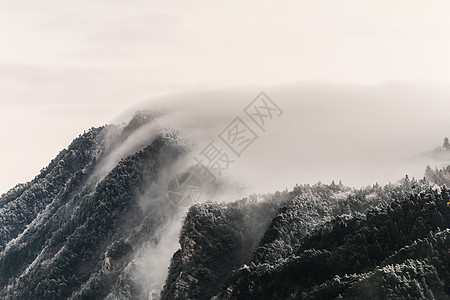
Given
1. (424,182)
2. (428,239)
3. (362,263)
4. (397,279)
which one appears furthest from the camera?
(424,182)

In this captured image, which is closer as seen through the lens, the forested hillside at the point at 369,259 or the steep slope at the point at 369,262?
the steep slope at the point at 369,262

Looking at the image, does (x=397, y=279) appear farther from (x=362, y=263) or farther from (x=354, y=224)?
(x=354, y=224)

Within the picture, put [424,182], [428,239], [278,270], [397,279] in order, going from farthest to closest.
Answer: [424,182] < [278,270] < [428,239] < [397,279]

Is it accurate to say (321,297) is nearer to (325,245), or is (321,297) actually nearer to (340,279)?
(340,279)

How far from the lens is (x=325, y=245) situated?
181625 millimetres

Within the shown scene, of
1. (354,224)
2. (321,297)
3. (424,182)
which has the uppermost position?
(424,182)

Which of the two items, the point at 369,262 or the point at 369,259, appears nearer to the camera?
the point at 369,262

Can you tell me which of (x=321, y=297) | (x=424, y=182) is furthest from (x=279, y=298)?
(x=424, y=182)

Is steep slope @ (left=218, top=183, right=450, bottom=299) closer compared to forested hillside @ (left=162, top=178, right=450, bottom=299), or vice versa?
steep slope @ (left=218, top=183, right=450, bottom=299)

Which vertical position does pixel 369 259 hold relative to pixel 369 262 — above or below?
above

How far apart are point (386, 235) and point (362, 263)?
907cm

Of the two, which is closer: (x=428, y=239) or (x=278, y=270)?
(x=428, y=239)

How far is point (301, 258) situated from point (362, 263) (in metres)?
15.5

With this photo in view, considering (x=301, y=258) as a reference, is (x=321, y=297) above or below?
below
